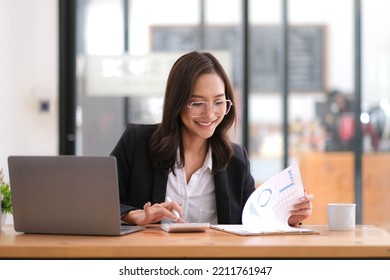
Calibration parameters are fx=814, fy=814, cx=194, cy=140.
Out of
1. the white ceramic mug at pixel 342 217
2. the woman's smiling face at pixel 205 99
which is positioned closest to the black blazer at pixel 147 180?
the woman's smiling face at pixel 205 99

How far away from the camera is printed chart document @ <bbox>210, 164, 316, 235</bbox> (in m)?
2.93

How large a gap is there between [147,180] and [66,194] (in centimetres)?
70

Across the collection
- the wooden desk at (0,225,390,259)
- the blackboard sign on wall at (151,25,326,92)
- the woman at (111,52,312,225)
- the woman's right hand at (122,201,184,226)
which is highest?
the blackboard sign on wall at (151,25,326,92)

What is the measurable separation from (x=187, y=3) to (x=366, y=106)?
5.57 ft

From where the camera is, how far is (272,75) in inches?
263

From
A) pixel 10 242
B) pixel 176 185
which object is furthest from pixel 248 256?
pixel 176 185

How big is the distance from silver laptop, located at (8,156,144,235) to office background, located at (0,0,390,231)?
144 inches

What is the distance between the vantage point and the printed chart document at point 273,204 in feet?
9.62

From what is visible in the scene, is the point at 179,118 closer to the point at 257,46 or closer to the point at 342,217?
the point at 342,217

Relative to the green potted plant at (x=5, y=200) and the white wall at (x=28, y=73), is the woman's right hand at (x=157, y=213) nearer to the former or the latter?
the green potted plant at (x=5, y=200)

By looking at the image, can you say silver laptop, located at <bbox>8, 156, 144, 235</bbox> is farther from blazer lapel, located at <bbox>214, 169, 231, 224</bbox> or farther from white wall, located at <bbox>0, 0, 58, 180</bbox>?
white wall, located at <bbox>0, 0, 58, 180</bbox>

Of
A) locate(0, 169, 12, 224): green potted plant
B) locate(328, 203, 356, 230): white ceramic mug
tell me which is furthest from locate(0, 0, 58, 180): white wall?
locate(328, 203, 356, 230): white ceramic mug

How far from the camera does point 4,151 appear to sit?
5.91 metres

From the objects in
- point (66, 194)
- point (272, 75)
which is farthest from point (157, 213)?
point (272, 75)
